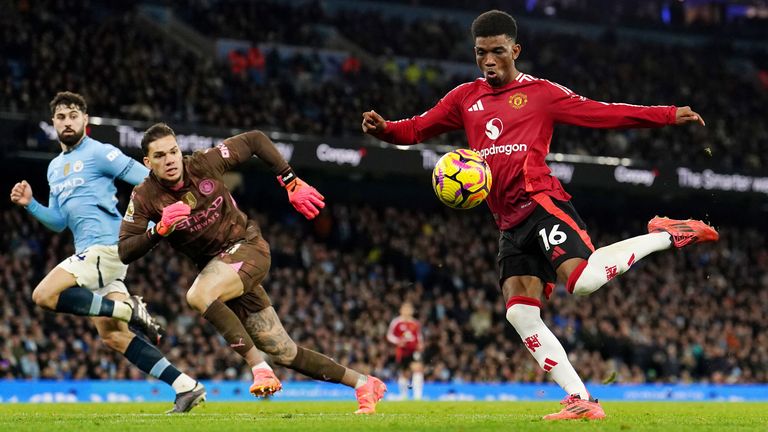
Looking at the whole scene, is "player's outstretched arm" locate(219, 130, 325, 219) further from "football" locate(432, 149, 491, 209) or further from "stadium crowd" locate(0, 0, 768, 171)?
"stadium crowd" locate(0, 0, 768, 171)

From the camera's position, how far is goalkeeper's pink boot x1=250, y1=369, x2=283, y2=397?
8039 millimetres

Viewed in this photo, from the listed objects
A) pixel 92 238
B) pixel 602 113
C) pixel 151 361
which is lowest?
pixel 151 361

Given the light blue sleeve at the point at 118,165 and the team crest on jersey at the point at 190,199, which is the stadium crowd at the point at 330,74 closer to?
the light blue sleeve at the point at 118,165

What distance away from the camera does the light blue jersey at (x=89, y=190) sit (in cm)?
1016

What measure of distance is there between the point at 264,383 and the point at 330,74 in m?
23.9

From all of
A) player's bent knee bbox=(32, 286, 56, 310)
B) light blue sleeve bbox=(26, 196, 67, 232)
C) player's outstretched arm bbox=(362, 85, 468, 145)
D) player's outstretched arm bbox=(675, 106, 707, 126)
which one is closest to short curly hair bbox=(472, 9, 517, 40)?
player's outstretched arm bbox=(362, 85, 468, 145)

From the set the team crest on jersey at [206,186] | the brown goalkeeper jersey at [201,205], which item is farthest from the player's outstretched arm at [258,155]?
the team crest on jersey at [206,186]

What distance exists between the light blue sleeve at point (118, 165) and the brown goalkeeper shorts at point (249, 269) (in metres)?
1.57

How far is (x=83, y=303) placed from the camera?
9641mm

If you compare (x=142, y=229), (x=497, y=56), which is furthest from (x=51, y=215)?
(x=497, y=56)

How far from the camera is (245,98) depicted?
27.4 m

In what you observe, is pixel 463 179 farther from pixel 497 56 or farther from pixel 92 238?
pixel 92 238

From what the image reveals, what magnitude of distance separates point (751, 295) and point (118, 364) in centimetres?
1848

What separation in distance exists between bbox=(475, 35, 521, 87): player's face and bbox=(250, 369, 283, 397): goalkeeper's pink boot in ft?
8.82
